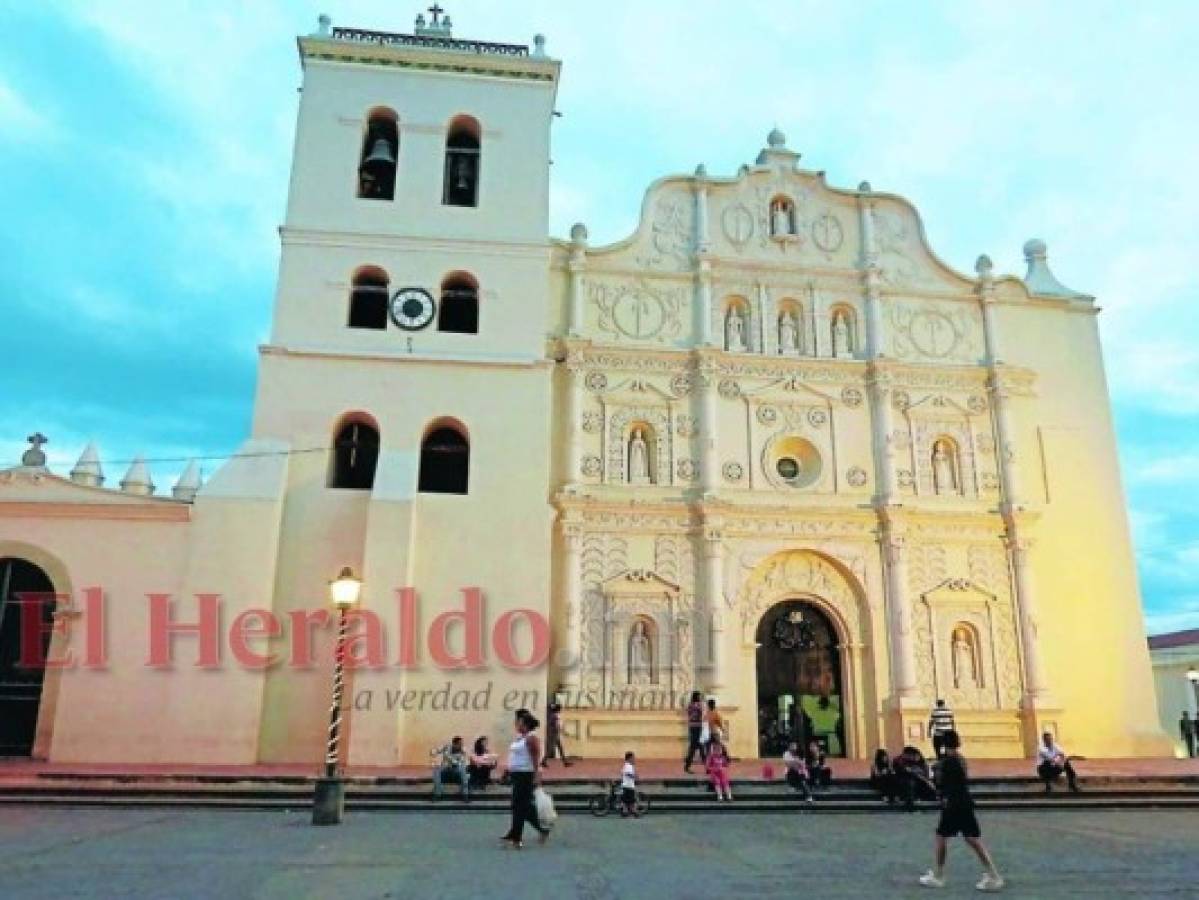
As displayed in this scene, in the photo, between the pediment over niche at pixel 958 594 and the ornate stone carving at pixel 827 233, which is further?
the ornate stone carving at pixel 827 233

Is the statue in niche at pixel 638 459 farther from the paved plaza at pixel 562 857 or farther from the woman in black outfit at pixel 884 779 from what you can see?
the paved plaza at pixel 562 857

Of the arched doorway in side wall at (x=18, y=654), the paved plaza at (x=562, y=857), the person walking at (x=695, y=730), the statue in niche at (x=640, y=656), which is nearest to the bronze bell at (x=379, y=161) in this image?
the arched doorway in side wall at (x=18, y=654)

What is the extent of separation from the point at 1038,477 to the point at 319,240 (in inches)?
655

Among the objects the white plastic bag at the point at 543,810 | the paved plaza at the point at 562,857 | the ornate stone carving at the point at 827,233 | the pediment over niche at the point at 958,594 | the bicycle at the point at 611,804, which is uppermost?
the ornate stone carving at the point at 827,233

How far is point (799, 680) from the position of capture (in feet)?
62.2

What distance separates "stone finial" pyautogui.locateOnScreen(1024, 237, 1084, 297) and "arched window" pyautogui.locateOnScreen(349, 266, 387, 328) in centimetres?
1542

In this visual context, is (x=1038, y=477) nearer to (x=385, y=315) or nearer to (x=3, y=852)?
(x=385, y=315)

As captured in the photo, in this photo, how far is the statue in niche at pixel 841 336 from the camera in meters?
21.0

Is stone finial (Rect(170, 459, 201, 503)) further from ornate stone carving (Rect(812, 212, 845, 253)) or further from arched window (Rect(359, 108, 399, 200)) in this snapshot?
ornate stone carving (Rect(812, 212, 845, 253))

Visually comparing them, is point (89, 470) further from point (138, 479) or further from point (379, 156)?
point (379, 156)

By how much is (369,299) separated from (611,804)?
11800mm

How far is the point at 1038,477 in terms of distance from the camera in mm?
20750

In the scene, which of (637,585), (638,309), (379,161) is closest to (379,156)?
(379,161)

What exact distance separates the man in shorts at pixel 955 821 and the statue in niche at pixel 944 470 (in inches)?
538
